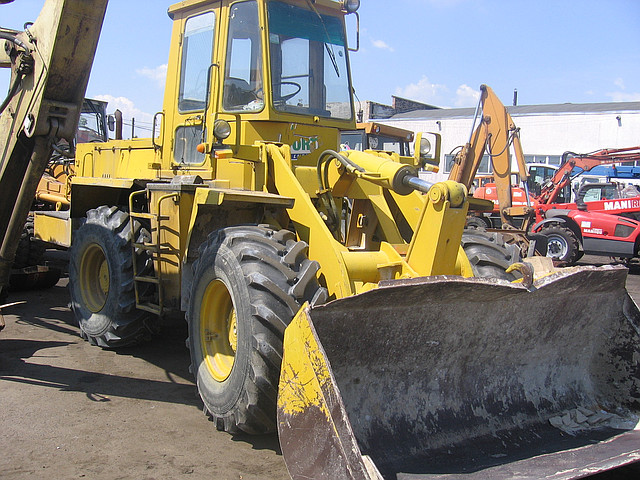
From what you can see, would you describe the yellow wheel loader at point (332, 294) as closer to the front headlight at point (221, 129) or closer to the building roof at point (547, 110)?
the front headlight at point (221, 129)

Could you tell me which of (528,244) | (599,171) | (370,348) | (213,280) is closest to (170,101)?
(213,280)

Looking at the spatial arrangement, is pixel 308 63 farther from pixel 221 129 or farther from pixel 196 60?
pixel 221 129

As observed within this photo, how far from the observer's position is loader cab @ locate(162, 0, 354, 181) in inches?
210

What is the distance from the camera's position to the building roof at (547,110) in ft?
101

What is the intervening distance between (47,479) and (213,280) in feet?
5.18

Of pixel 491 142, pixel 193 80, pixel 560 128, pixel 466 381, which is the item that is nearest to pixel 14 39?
pixel 193 80

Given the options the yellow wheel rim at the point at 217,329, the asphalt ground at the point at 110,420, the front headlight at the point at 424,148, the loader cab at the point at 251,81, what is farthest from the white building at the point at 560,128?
the yellow wheel rim at the point at 217,329

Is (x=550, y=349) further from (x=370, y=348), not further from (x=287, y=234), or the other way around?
(x=287, y=234)

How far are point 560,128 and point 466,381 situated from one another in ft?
97.0

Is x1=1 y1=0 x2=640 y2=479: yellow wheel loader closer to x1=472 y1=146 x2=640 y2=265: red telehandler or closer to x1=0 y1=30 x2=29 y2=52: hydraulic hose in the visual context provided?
x1=0 y1=30 x2=29 y2=52: hydraulic hose

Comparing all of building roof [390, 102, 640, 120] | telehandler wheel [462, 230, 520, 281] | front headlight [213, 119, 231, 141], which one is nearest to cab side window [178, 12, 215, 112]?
front headlight [213, 119, 231, 141]

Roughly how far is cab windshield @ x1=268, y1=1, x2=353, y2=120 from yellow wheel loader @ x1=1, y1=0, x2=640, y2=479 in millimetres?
17

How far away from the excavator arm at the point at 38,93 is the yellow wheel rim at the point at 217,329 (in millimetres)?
2028

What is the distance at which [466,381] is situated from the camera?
382 centimetres
